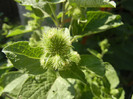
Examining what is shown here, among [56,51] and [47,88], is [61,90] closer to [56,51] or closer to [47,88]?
[47,88]

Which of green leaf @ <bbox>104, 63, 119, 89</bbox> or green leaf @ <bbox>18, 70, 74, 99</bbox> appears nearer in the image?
green leaf @ <bbox>18, 70, 74, 99</bbox>

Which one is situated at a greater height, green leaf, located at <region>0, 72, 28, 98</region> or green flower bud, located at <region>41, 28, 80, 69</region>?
green flower bud, located at <region>41, 28, 80, 69</region>

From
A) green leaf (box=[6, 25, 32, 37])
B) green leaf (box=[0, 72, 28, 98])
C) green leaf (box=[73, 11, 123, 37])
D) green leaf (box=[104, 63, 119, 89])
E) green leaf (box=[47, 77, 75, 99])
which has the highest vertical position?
green leaf (box=[73, 11, 123, 37])

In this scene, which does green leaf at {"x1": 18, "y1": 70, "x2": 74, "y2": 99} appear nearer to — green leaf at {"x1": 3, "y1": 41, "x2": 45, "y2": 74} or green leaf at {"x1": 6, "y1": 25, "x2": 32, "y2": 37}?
green leaf at {"x1": 3, "y1": 41, "x2": 45, "y2": 74}

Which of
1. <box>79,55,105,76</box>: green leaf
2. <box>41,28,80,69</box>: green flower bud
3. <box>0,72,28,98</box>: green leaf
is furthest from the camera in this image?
<box>0,72,28,98</box>: green leaf

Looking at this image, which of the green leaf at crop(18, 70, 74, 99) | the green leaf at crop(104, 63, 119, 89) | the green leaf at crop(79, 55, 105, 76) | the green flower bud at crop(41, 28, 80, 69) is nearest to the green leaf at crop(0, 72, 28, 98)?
the green leaf at crop(18, 70, 74, 99)

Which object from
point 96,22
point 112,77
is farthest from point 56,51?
point 112,77
